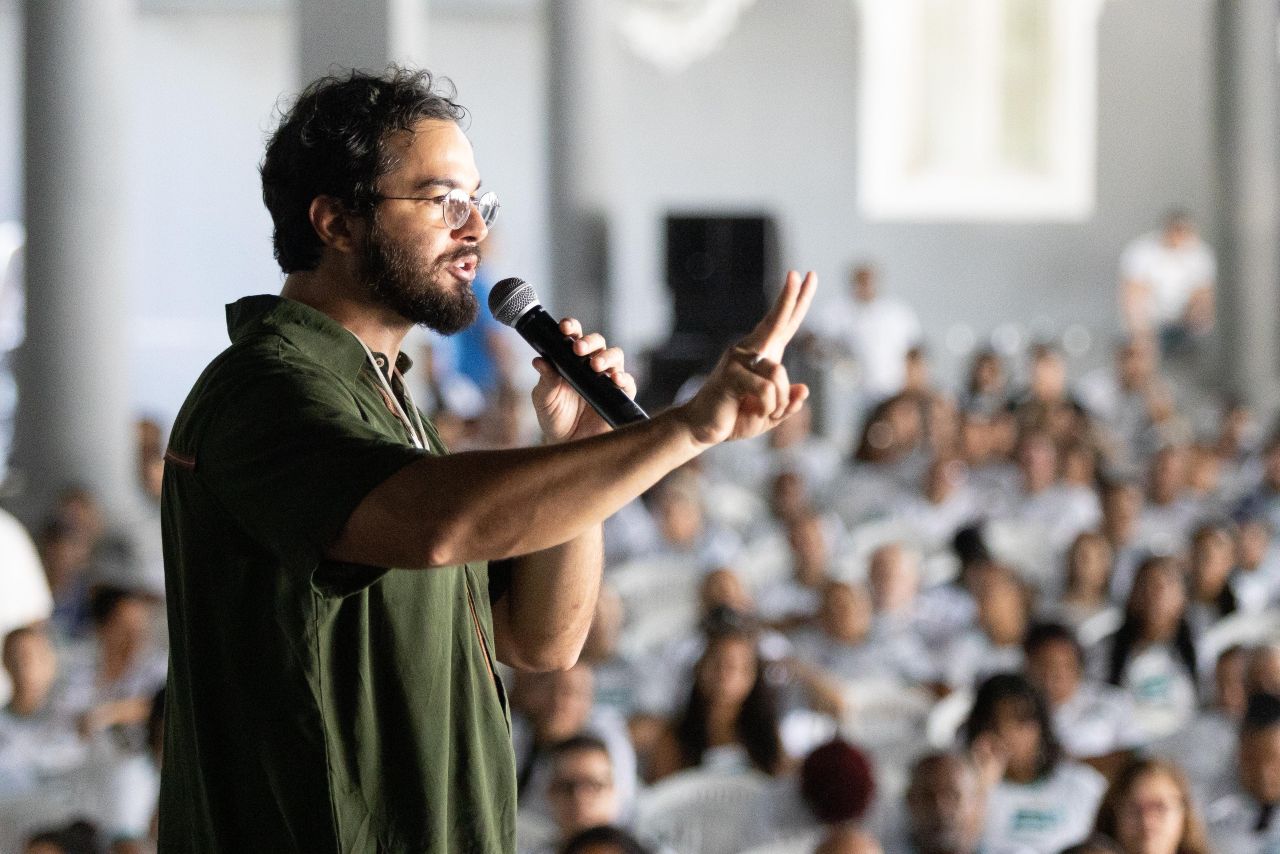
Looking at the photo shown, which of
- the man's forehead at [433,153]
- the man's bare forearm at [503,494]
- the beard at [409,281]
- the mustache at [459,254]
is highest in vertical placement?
the man's forehead at [433,153]

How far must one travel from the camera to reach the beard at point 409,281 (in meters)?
1.74

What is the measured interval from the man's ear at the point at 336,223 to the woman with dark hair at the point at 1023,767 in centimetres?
366

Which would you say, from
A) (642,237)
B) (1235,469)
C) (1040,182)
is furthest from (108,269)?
(1040,182)

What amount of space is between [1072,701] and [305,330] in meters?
4.48

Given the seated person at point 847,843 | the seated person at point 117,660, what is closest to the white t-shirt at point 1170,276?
the seated person at point 117,660

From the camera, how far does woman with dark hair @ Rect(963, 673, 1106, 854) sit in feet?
16.5

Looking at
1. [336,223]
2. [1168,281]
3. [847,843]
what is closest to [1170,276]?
[1168,281]

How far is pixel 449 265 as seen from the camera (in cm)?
176

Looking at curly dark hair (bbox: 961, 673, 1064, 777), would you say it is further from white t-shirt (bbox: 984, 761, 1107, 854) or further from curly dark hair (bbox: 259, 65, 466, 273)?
curly dark hair (bbox: 259, 65, 466, 273)

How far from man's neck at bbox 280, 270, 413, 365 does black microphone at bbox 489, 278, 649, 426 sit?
0.44 ft

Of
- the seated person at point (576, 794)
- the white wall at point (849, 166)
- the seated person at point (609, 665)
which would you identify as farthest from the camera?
the white wall at point (849, 166)

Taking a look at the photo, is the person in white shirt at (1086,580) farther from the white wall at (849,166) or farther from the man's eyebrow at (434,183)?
the white wall at (849,166)

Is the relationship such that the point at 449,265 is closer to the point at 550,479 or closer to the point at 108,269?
the point at 550,479

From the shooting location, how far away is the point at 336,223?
1766 mm
